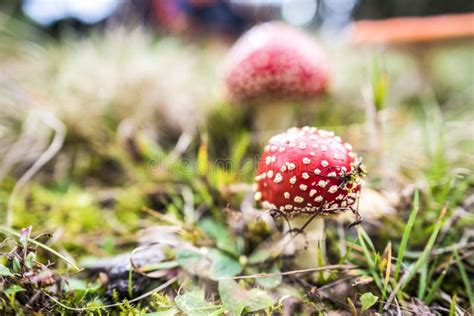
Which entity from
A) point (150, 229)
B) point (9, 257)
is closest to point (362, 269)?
point (150, 229)

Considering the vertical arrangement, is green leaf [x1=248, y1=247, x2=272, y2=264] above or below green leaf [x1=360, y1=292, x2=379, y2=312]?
above

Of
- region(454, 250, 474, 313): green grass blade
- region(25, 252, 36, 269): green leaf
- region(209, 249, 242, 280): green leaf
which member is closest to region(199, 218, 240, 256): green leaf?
region(209, 249, 242, 280): green leaf

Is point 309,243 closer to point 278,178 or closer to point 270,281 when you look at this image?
point 270,281

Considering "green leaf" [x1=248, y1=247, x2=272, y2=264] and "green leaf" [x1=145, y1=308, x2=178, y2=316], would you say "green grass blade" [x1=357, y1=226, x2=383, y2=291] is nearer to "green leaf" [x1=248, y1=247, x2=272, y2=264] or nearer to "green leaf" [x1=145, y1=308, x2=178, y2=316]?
"green leaf" [x1=248, y1=247, x2=272, y2=264]

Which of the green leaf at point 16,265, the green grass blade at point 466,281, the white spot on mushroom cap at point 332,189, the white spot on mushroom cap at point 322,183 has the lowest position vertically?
the green grass blade at point 466,281

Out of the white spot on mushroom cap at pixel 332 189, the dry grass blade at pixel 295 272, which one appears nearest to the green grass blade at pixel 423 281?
the dry grass blade at pixel 295 272

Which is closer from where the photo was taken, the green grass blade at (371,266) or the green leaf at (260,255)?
the green grass blade at (371,266)

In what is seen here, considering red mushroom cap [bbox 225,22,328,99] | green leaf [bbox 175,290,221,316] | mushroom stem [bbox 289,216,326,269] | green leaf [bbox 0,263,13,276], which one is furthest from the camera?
red mushroom cap [bbox 225,22,328,99]

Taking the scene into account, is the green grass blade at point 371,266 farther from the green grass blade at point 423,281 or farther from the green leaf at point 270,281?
the green leaf at point 270,281
